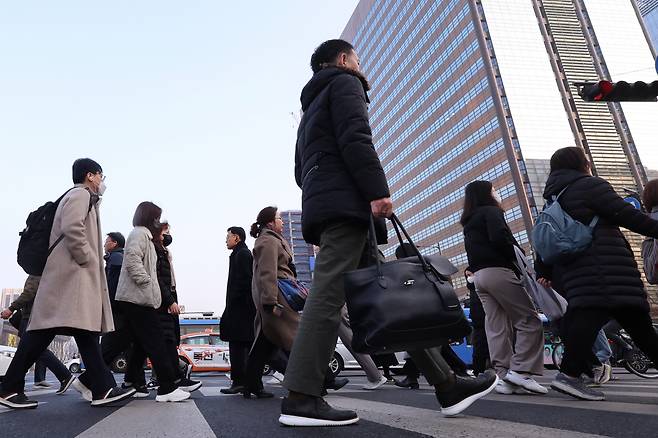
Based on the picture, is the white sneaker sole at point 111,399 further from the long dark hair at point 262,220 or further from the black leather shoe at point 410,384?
the black leather shoe at point 410,384

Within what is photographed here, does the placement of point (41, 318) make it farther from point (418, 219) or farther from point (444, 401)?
point (418, 219)

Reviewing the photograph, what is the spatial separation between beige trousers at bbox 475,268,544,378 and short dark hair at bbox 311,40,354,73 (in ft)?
7.81

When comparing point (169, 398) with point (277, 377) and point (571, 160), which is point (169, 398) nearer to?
point (277, 377)

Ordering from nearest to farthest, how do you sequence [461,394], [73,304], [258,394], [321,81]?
[461,394] → [321,81] → [73,304] → [258,394]

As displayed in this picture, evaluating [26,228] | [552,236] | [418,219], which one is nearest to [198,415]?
[26,228]

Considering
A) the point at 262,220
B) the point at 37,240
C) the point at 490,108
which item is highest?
the point at 490,108

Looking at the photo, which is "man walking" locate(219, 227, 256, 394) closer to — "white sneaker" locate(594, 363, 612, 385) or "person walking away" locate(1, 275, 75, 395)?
"person walking away" locate(1, 275, 75, 395)

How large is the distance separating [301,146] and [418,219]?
81064 millimetres

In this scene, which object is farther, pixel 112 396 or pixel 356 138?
pixel 112 396

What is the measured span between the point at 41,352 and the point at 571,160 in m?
4.20

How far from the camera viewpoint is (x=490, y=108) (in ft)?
218

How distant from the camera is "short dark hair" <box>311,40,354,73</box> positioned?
9.34 feet

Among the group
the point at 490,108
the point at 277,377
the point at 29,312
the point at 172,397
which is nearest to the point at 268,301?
the point at 172,397

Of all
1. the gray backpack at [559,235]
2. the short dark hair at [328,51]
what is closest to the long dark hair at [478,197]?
the gray backpack at [559,235]
